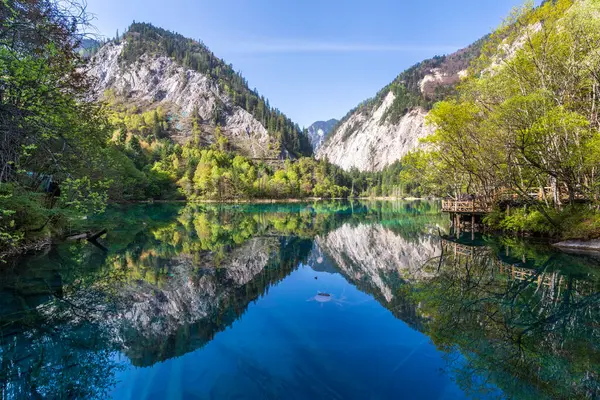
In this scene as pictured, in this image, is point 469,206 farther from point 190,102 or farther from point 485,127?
point 190,102

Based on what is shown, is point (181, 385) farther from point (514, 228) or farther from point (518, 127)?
point (514, 228)

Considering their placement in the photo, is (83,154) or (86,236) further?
(86,236)

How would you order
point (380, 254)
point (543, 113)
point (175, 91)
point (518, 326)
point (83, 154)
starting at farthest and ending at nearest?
point (175, 91) → point (380, 254) → point (543, 113) → point (83, 154) → point (518, 326)

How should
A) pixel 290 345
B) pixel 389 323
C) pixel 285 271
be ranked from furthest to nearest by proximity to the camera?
pixel 285 271, pixel 389 323, pixel 290 345

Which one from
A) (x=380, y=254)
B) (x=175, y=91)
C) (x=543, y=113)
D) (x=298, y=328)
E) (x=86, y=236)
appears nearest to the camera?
(x=298, y=328)

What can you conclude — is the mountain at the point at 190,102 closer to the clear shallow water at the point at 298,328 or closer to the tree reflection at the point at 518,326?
the clear shallow water at the point at 298,328

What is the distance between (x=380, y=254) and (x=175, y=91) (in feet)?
630

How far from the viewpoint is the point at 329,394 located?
665 centimetres

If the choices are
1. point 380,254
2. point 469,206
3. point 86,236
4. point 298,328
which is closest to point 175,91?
point 86,236

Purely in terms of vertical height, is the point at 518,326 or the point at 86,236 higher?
the point at 86,236

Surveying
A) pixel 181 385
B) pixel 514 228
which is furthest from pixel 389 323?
pixel 514 228

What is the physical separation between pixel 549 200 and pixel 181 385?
30.4m

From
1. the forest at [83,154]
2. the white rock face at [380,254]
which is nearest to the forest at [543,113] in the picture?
the white rock face at [380,254]

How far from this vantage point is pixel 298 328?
10.4 meters
